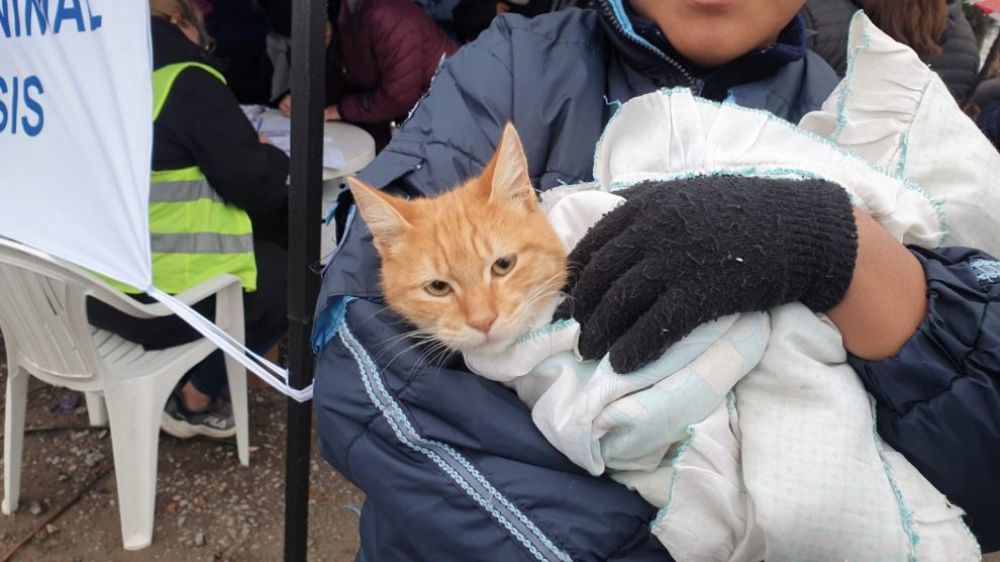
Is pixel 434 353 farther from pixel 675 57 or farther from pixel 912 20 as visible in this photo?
pixel 912 20

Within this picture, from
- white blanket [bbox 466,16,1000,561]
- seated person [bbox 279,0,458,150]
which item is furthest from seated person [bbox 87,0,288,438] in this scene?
white blanket [bbox 466,16,1000,561]

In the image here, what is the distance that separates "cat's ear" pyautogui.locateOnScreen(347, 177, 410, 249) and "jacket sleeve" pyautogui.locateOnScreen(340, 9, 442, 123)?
10.6ft

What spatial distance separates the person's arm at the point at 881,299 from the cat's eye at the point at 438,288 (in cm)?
72

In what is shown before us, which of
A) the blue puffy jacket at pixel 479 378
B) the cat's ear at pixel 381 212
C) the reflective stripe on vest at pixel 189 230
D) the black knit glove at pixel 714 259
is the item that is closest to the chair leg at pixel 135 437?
the reflective stripe on vest at pixel 189 230

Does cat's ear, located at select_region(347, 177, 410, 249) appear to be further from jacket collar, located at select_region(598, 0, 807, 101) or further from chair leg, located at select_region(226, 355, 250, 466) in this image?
chair leg, located at select_region(226, 355, 250, 466)

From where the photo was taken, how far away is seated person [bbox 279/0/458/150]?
4215mm

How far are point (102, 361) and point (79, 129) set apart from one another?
1079 millimetres

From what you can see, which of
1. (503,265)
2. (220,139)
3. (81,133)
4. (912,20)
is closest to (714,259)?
(503,265)

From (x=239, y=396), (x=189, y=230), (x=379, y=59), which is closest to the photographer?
(x=189, y=230)

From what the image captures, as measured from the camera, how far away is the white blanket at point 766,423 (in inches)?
33.7

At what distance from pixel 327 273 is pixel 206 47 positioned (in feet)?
8.62

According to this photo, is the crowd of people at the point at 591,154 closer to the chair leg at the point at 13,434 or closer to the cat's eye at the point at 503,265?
the cat's eye at the point at 503,265

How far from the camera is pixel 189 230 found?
260cm

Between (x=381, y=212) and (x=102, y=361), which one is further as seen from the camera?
(x=102, y=361)
